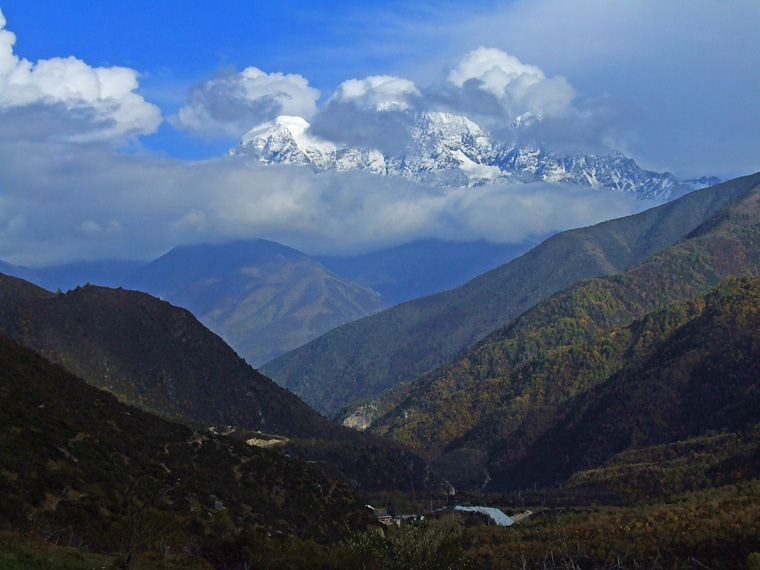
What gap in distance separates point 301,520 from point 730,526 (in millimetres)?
43451

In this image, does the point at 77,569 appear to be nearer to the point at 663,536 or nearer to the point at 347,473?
the point at 663,536

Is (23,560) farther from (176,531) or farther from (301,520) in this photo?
(301,520)

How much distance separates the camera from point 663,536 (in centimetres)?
8188

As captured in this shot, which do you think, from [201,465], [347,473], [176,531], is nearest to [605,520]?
[201,465]

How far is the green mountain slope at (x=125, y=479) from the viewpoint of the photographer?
183ft

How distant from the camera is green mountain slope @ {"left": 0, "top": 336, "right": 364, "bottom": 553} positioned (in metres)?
55.8

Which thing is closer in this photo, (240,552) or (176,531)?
(240,552)

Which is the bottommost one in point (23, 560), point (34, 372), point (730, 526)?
point (730, 526)

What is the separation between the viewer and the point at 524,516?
153625 millimetres

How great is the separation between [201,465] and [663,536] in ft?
161

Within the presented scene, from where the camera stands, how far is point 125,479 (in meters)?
67.6

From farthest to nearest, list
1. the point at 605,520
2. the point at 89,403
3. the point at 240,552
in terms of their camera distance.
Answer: the point at 605,520
the point at 89,403
the point at 240,552

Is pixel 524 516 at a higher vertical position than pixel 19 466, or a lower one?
lower

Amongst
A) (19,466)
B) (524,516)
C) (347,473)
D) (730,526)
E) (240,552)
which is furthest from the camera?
(347,473)
